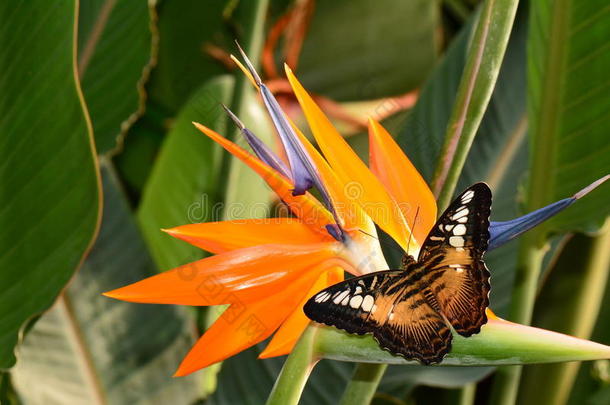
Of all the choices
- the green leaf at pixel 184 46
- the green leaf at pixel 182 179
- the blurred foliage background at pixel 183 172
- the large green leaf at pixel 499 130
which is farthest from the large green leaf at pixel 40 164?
the green leaf at pixel 184 46

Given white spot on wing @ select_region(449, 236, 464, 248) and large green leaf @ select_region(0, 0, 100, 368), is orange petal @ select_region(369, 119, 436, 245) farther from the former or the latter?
large green leaf @ select_region(0, 0, 100, 368)

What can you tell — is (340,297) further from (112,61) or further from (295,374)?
(112,61)

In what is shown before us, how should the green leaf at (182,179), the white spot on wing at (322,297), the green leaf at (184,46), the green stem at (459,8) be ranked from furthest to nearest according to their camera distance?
the green stem at (459,8), the green leaf at (184,46), the green leaf at (182,179), the white spot on wing at (322,297)

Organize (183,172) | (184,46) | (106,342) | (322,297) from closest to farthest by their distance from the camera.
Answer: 1. (322,297)
2. (106,342)
3. (183,172)
4. (184,46)

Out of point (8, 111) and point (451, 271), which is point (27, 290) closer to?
point (8, 111)

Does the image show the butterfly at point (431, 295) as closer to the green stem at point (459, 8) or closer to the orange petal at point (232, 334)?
the orange petal at point (232, 334)

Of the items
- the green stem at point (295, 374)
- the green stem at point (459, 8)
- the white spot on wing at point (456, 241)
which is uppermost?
the green stem at point (459, 8)

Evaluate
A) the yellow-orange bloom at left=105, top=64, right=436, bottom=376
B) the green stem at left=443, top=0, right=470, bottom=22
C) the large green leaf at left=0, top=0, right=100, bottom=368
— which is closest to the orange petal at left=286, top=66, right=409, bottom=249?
the yellow-orange bloom at left=105, top=64, right=436, bottom=376

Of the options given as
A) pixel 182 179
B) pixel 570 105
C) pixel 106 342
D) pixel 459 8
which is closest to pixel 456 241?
pixel 570 105
